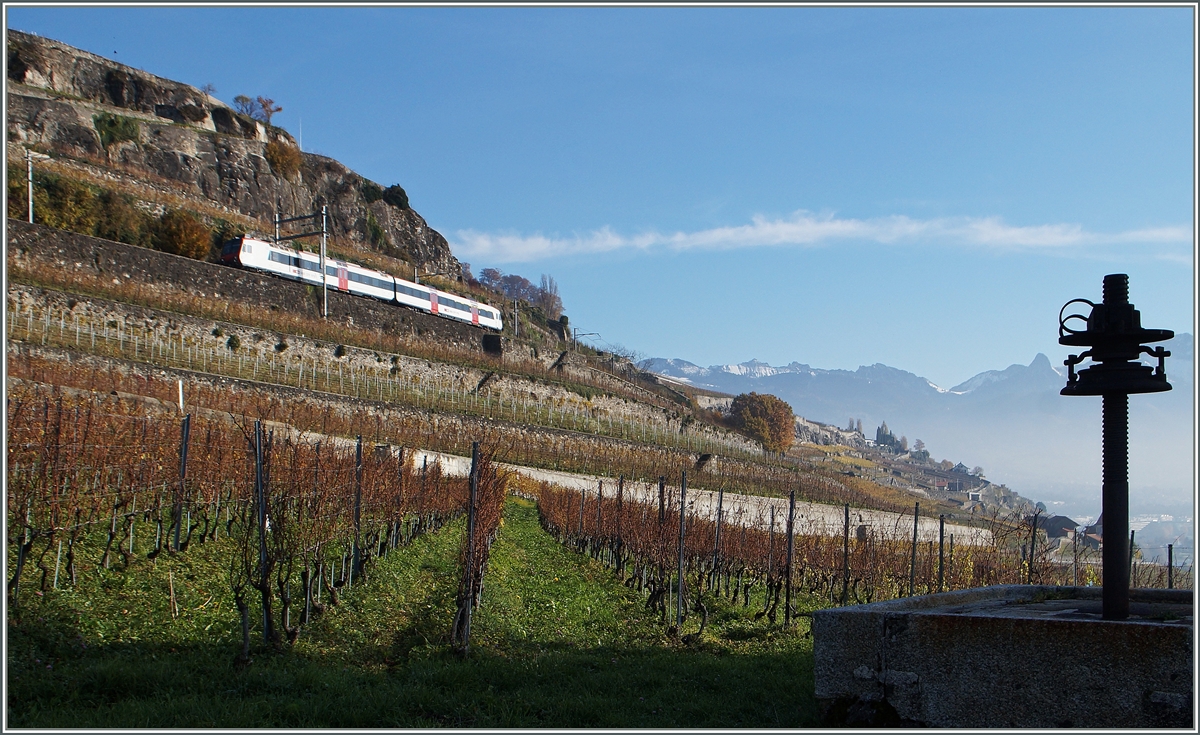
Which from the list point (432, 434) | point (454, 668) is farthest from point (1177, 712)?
point (432, 434)

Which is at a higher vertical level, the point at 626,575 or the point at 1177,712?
the point at 1177,712

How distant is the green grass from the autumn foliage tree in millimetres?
67747

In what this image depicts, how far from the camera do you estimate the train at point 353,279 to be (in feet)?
118

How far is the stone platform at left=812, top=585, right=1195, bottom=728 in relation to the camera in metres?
4.75

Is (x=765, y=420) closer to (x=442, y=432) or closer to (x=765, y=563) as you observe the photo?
(x=442, y=432)

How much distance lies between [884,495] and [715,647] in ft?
165

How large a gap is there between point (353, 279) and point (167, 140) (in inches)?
439

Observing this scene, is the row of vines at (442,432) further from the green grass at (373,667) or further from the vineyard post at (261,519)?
the vineyard post at (261,519)

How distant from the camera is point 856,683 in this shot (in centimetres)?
557

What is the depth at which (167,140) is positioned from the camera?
137 feet

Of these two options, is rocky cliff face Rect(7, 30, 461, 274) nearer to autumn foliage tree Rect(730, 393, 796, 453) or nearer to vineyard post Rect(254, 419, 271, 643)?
vineyard post Rect(254, 419, 271, 643)

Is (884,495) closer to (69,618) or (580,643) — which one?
(580,643)

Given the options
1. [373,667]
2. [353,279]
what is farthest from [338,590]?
[353,279]

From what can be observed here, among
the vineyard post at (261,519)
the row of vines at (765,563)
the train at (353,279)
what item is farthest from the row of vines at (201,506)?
the train at (353,279)
